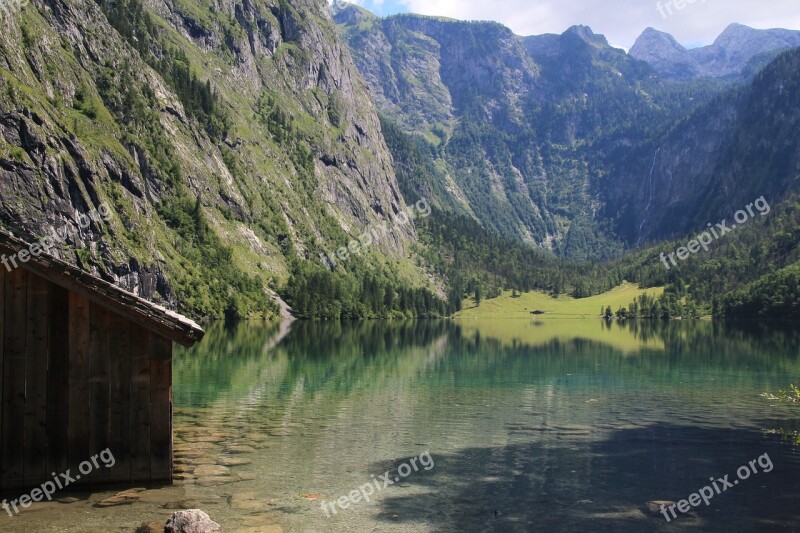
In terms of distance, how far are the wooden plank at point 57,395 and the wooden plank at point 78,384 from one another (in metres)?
0.13

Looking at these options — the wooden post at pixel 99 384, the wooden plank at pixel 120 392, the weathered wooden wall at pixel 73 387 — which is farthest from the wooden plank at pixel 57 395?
the wooden plank at pixel 120 392

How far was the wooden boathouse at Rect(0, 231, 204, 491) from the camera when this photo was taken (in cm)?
2120

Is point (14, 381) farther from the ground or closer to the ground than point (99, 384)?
farther from the ground

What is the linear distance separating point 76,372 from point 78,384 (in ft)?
1.23

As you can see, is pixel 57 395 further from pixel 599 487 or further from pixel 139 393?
pixel 599 487

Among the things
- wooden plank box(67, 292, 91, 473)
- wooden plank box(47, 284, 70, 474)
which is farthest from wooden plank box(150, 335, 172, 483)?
wooden plank box(47, 284, 70, 474)

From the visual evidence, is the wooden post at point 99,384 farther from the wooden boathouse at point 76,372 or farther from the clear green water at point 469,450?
the clear green water at point 469,450

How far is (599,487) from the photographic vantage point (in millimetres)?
25922

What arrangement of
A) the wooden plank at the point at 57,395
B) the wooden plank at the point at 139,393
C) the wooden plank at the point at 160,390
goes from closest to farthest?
the wooden plank at the point at 57,395, the wooden plank at the point at 139,393, the wooden plank at the point at 160,390

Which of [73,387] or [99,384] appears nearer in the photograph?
[73,387]

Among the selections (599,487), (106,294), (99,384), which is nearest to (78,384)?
(99,384)

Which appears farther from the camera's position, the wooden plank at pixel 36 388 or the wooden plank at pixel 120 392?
the wooden plank at pixel 120 392

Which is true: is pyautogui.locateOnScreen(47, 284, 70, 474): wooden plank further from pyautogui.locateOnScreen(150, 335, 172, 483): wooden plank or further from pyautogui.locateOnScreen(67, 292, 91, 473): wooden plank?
pyautogui.locateOnScreen(150, 335, 172, 483): wooden plank

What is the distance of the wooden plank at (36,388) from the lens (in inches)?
838
